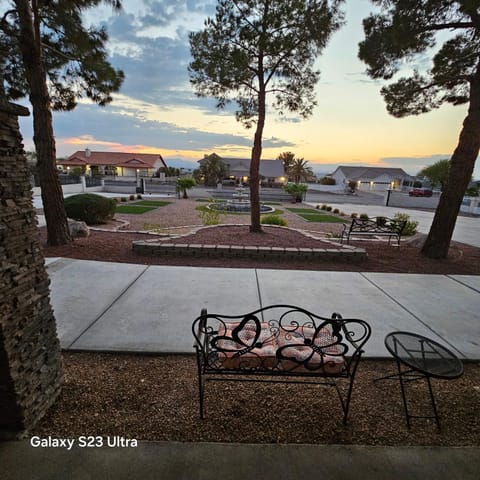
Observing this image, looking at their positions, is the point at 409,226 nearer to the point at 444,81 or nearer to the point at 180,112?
the point at 444,81

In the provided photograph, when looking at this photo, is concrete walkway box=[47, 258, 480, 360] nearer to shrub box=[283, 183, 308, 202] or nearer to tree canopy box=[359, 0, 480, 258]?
tree canopy box=[359, 0, 480, 258]

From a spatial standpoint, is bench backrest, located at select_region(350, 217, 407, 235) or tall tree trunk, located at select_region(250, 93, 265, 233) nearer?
bench backrest, located at select_region(350, 217, 407, 235)

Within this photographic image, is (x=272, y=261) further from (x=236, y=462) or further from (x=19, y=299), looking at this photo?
(x=19, y=299)

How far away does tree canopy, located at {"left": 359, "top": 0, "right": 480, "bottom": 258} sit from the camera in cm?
552

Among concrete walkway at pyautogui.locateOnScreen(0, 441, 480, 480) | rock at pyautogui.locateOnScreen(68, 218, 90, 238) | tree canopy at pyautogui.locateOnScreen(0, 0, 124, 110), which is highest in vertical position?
tree canopy at pyautogui.locateOnScreen(0, 0, 124, 110)

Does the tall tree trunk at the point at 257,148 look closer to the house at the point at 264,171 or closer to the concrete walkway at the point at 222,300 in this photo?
the concrete walkway at the point at 222,300

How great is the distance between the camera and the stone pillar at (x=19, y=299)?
1480 millimetres

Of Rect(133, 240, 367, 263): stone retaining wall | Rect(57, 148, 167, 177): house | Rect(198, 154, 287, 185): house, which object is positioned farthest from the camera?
Rect(198, 154, 287, 185): house

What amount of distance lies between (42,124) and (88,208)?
13.5 ft

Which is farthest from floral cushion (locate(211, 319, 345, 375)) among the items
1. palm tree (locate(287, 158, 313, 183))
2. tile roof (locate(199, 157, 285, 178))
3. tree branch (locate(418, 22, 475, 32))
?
palm tree (locate(287, 158, 313, 183))

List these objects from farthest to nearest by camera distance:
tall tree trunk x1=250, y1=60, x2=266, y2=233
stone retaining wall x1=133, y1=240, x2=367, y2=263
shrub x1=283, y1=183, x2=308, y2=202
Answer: shrub x1=283, y1=183, x2=308, y2=202 < tall tree trunk x1=250, y1=60, x2=266, y2=233 < stone retaining wall x1=133, y1=240, x2=367, y2=263

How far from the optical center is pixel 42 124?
224 inches

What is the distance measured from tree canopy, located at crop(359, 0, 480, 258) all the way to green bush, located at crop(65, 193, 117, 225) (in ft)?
31.4

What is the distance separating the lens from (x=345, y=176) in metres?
53.2
